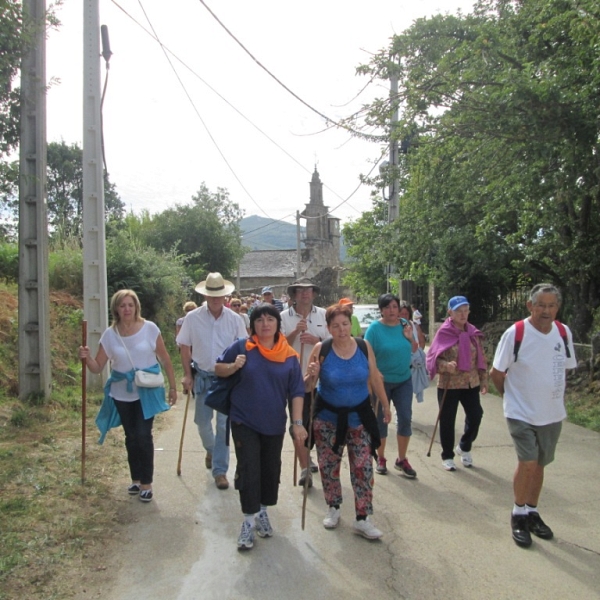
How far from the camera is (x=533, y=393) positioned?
182 inches

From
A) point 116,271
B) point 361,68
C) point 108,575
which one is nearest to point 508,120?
point 361,68

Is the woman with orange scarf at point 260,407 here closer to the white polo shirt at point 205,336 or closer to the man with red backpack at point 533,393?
the white polo shirt at point 205,336

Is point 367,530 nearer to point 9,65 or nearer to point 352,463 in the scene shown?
point 352,463

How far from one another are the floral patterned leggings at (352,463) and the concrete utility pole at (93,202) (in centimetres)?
574

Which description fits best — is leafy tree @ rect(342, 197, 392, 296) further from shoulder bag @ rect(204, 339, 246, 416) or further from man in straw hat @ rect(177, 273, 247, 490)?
shoulder bag @ rect(204, 339, 246, 416)

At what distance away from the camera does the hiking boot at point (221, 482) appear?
5766 millimetres

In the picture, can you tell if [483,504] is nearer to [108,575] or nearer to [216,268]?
[108,575]

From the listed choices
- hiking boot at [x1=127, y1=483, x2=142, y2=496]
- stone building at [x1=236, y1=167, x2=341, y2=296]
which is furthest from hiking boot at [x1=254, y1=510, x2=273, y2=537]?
stone building at [x1=236, y1=167, x2=341, y2=296]

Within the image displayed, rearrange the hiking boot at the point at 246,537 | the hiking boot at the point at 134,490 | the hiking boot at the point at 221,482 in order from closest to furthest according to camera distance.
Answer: the hiking boot at the point at 246,537 < the hiking boot at the point at 134,490 < the hiking boot at the point at 221,482

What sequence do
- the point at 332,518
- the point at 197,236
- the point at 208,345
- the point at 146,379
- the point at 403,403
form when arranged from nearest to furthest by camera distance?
1. the point at 332,518
2. the point at 146,379
3. the point at 208,345
4. the point at 403,403
5. the point at 197,236

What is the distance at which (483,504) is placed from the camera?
17.8 feet

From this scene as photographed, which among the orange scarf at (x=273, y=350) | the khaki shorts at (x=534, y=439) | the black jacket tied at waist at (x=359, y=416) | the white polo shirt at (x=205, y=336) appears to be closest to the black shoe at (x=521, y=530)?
the khaki shorts at (x=534, y=439)

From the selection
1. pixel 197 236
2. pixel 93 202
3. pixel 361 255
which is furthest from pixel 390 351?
pixel 197 236

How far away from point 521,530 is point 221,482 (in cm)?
256
